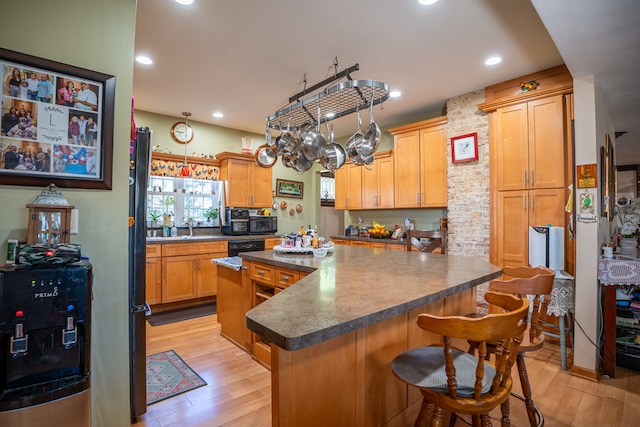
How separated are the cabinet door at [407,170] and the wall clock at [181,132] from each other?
336 cm

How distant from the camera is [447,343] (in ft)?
3.52

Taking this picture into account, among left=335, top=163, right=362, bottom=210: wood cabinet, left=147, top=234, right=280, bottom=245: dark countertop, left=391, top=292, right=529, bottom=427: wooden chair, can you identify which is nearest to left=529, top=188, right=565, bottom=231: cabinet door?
left=391, top=292, right=529, bottom=427: wooden chair

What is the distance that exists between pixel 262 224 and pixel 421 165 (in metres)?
2.77

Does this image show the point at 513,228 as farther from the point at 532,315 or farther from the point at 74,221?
the point at 74,221

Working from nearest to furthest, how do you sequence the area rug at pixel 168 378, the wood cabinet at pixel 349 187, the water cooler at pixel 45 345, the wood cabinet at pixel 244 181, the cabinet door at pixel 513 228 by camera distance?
1. the water cooler at pixel 45 345
2. the area rug at pixel 168 378
3. the cabinet door at pixel 513 228
4. the wood cabinet at pixel 244 181
5. the wood cabinet at pixel 349 187

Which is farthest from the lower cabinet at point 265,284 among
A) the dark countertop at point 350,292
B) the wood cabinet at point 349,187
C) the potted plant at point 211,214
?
the wood cabinet at point 349,187

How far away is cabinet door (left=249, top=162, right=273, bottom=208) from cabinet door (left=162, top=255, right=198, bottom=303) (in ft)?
5.23

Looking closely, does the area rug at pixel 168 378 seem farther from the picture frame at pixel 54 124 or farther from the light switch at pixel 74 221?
the picture frame at pixel 54 124

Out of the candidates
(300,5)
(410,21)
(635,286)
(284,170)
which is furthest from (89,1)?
(284,170)

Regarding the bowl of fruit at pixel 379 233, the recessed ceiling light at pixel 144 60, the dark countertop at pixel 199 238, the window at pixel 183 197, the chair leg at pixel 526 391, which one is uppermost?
the recessed ceiling light at pixel 144 60

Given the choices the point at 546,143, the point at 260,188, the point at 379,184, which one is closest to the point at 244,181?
the point at 260,188

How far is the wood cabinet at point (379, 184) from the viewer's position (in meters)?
4.87

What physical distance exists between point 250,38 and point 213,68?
757mm

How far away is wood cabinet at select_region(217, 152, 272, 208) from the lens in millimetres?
5212
